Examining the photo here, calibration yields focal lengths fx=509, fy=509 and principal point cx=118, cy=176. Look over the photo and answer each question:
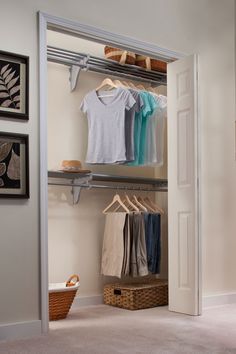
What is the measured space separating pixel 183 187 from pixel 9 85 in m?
1.60

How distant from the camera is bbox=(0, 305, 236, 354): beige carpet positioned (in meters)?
2.83

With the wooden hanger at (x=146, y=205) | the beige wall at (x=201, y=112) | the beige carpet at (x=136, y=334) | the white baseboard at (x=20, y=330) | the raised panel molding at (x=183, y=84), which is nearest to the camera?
the beige carpet at (x=136, y=334)

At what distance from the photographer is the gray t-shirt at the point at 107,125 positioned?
13.8 feet

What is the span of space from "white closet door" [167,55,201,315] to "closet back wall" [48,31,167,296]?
778 millimetres

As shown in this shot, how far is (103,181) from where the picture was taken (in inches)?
181

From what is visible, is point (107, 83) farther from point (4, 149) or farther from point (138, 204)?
point (4, 149)

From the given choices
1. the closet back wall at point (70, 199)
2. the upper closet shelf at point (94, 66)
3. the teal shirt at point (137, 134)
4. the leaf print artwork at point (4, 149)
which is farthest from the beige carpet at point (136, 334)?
the upper closet shelf at point (94, 66)

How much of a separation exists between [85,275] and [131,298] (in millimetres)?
536

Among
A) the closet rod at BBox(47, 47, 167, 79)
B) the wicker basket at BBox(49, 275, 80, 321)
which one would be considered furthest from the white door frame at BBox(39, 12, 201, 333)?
the closet rod at BBox(47, 47, 167, 79)

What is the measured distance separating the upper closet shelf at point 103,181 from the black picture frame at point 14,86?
929 mm

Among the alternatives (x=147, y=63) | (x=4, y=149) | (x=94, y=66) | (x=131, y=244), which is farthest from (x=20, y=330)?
(x=147, y=63)

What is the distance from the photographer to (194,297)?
3.83m

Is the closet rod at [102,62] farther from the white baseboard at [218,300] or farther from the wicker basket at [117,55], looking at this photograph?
the white baseboard at [218,300]

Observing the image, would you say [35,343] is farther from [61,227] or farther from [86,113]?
[86,113]
